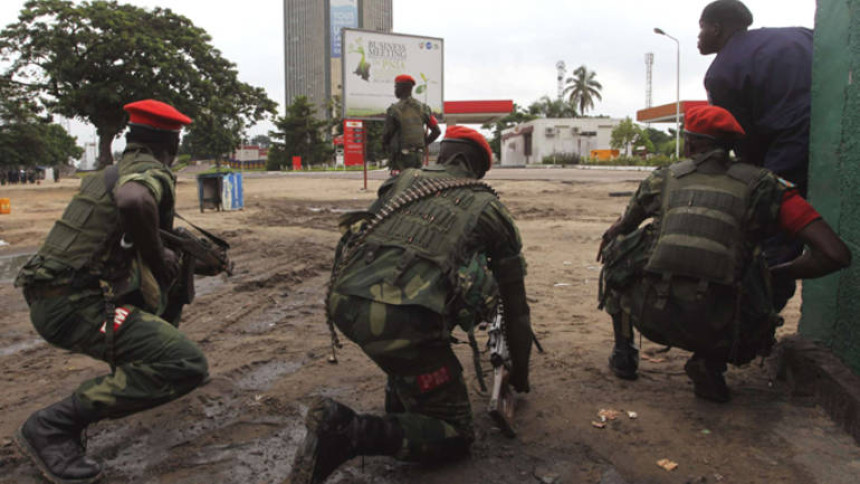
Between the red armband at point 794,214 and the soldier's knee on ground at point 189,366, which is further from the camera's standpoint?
the red armband at point 794,214

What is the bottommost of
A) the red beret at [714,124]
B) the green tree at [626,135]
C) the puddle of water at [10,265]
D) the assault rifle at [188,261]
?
the puddle of water at [10,265]

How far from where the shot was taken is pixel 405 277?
219 cm

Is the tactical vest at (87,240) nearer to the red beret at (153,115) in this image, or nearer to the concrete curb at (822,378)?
the red beret at (153,115)

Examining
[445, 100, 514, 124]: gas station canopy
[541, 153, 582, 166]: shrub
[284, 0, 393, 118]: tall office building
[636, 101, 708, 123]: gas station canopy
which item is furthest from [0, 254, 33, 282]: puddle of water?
[284, 0, 393, 118]: tall office building

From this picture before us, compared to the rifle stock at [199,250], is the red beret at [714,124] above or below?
above

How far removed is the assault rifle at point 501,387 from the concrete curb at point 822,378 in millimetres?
1366

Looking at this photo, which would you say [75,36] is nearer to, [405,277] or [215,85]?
[215,85]

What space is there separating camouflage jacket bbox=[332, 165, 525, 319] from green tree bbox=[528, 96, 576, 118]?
71.1 meters

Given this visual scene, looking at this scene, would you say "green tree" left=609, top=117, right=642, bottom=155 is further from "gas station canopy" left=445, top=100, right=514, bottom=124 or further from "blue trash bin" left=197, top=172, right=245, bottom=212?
"blue trash bin" left=197, top=172, right=245, bottom=212

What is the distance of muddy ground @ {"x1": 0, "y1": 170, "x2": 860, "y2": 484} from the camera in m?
2.36

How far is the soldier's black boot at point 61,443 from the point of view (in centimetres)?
225

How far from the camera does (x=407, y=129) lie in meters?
8.41

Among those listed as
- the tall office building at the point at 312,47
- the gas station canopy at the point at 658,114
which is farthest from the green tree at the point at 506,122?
the tall office building at the point at 312,47

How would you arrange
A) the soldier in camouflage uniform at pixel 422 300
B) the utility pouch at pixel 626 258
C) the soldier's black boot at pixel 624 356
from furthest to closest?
the soldier's black boot at pixel 624 356 < the utility pouch at pixel 626 258 < the soldier in camouflage uniform at pixel 422 300
